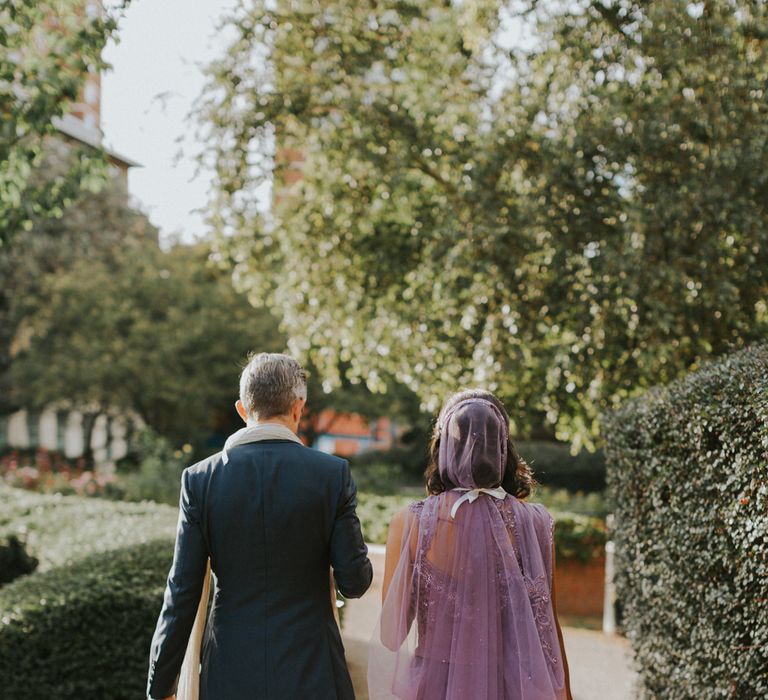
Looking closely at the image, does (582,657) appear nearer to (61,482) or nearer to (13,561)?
(13,561)

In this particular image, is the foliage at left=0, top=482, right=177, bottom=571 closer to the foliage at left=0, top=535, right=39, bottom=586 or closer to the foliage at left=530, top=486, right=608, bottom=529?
the foliage at left=0, top=535, right=39, bottom=586

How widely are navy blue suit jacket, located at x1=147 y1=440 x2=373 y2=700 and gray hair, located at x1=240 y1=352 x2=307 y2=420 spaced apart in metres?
0.15

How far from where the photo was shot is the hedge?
3654 mm

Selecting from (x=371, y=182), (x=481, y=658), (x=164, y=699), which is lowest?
(x=164, y=699)

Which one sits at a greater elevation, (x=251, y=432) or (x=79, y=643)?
(x=251, y=432)

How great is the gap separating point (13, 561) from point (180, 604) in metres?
5.60

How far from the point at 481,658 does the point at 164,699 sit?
1.10 meters

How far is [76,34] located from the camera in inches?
265

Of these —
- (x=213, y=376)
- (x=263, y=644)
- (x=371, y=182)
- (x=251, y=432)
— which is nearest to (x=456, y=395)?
(x=251, y=432)

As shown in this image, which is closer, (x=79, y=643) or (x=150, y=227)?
(x=79, y=643)

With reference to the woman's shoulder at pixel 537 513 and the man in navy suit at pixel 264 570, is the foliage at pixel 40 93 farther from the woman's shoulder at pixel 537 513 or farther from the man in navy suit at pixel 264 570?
the woman's shoulder at pixel 537 513

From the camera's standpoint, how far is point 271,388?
10.2ft

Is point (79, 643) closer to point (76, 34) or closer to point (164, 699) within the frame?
point (164, 699)

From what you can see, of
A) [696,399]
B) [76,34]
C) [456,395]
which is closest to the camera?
[456,395]
